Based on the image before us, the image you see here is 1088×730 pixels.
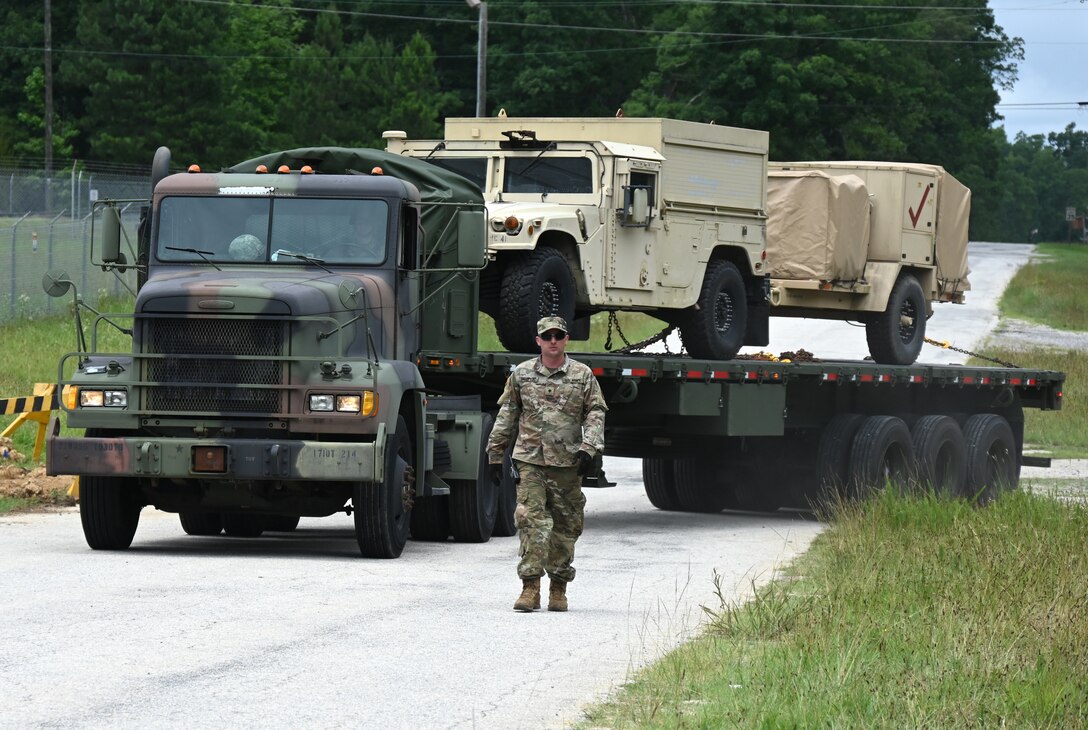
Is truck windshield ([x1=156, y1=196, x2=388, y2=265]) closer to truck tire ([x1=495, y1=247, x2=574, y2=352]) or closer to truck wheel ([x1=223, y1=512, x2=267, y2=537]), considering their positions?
truck tire ([x1=495, y1=247, x2=574, y2=352])

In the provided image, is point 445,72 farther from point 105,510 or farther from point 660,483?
point 105,510

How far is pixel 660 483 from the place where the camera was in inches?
803

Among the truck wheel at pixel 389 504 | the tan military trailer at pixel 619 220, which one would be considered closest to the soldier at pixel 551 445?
the truck wheel at pixel 389 504

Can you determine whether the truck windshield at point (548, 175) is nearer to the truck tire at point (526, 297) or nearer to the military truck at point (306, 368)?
the truck tire at point (526, 297)

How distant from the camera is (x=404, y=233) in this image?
14.9 metres

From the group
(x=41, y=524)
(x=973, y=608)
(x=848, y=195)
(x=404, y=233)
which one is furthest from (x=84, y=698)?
(x=848, y=195)

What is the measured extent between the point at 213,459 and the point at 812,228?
9808 millimetres

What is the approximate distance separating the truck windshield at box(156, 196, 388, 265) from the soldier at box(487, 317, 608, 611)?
356cm

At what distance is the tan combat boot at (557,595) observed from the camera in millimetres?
11352

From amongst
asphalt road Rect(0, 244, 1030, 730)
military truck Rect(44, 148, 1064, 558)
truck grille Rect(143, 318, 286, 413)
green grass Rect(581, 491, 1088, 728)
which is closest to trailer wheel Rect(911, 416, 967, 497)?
military truck Rect(44, 148, 1064, 558)

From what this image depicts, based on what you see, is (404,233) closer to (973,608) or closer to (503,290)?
(503,290)

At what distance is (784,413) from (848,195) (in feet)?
13.3

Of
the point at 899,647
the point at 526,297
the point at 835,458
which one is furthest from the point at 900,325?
the point at 899,647

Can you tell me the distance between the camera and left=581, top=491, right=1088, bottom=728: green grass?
764cm
